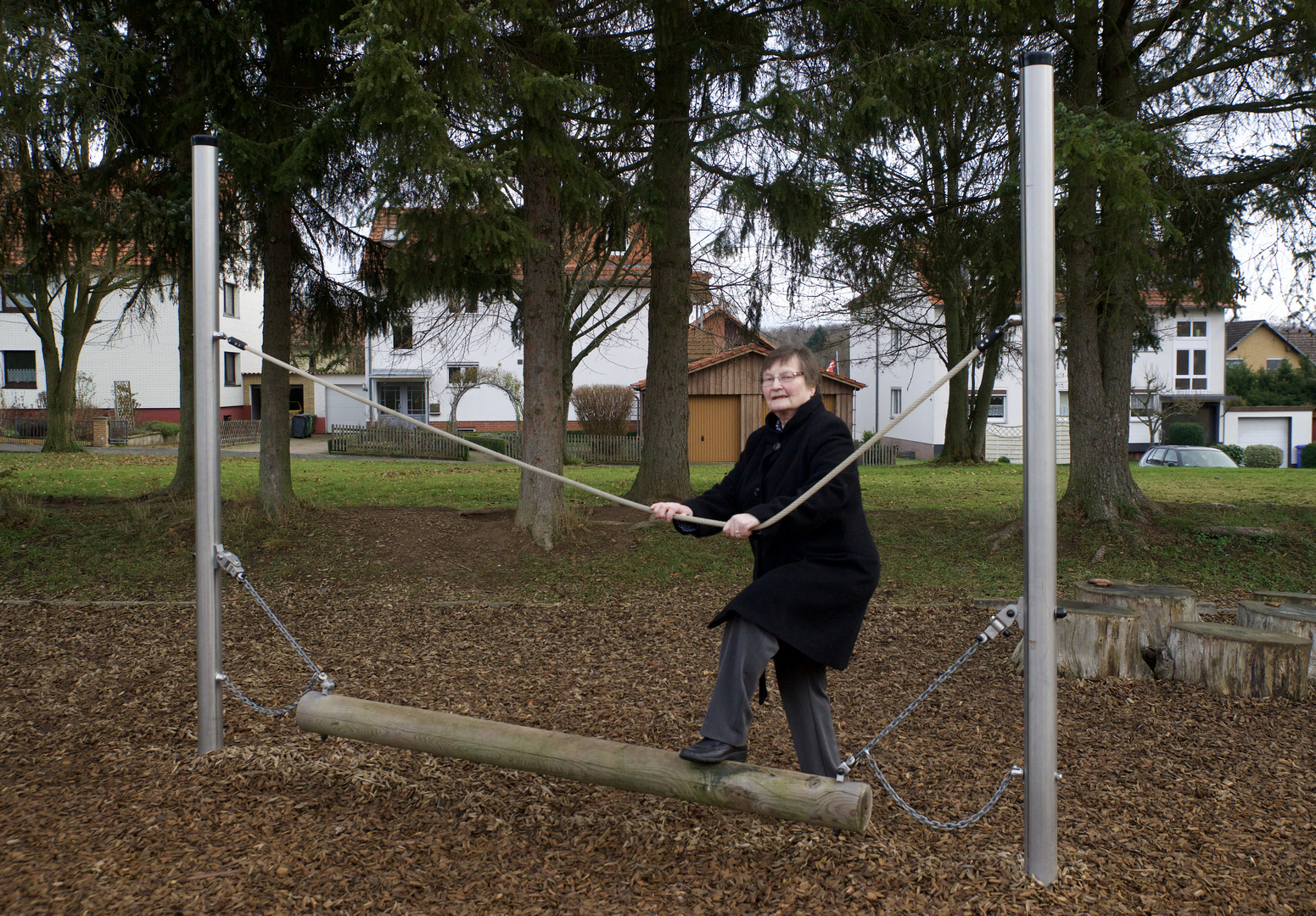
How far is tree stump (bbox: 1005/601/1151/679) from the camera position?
17.3ft

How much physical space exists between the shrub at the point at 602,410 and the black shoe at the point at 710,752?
2670 centimetres

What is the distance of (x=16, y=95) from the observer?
7.36 m

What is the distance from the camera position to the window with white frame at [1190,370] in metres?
40.2

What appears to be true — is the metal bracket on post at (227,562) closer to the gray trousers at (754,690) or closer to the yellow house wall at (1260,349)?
the gray trousers at (754,690)

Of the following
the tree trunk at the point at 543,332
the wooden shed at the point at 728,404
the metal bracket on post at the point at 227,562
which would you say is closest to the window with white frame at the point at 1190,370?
the wooden shed at the point at 728,404

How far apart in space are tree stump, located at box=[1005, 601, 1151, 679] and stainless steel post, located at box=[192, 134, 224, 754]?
4080 mm

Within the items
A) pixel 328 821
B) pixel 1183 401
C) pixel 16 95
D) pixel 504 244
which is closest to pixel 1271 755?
pixel 328 821

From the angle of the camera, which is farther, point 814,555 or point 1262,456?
point 1262,456

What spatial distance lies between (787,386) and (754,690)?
3.44 ft

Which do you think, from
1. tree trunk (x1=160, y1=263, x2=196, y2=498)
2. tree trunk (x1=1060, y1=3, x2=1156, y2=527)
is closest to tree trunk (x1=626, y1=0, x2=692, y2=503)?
tree trunk (x1=1060, y1=3, x2=1156, y2=527)

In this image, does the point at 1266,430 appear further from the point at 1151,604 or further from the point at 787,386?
the point at 787,386

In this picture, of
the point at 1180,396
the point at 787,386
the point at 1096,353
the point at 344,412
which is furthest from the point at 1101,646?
the point at 1180,396

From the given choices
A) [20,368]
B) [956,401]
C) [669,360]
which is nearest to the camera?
[669,360]

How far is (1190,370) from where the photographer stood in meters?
40.4
